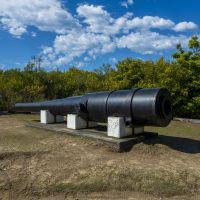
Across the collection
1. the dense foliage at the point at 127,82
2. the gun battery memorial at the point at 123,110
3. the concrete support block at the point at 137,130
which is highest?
the dense foliage at the point at 127,82

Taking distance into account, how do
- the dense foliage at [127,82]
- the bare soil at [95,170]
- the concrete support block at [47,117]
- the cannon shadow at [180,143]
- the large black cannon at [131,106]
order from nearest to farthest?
the bare soil at [95,170], the large black cannon at [131,106], the cannon shadow at [180,143], the concrete support block at [47,117], the dense foliage at [127,82]

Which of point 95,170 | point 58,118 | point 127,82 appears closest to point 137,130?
point 95,170

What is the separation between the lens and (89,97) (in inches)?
336

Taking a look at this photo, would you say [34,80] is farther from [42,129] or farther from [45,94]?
[42,129]

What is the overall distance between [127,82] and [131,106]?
1154 cm

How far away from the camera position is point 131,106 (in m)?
7.11

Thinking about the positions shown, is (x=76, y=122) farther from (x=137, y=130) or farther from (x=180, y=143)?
(x=180, y=143)

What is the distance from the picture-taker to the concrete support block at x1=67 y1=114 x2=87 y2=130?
29.0 ft

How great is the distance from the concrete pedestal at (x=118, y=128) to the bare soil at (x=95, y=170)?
51 cm

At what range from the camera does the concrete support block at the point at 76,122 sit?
8.83 meters

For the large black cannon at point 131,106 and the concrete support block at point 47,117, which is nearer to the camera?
the large black cannon at point 131,106

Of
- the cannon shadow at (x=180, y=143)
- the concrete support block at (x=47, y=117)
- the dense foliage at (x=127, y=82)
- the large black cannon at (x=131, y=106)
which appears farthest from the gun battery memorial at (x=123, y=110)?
the dense foliage at (x=127, y=82)

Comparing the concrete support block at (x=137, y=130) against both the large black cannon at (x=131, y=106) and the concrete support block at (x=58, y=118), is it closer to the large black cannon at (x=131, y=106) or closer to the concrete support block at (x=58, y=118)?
the large black cannon at (x=131, y=106)

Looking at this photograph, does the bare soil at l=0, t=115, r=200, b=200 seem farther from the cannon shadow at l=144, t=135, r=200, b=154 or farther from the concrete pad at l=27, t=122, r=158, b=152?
the concrete pad at l=27, t=122, r=158, b=152
